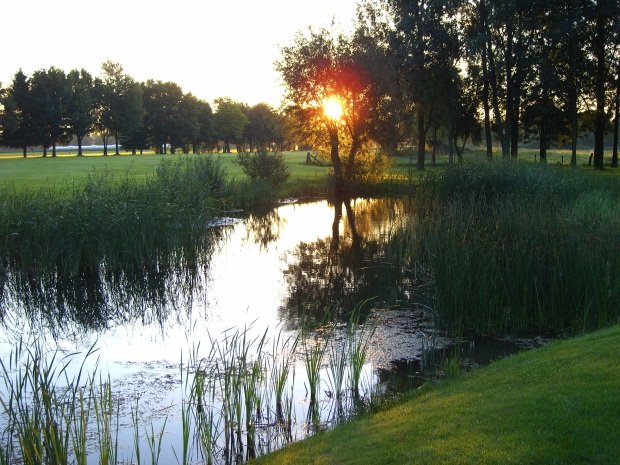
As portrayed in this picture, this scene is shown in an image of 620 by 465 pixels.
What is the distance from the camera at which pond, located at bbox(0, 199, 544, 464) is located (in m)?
6.01

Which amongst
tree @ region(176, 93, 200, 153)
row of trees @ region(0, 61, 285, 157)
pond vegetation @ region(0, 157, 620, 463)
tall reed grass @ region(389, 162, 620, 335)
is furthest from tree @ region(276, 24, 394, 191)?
tree @ region(176, 93, 200, 153)

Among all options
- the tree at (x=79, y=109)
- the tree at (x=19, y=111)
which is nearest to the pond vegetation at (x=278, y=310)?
the tree at (x=19, y=111)

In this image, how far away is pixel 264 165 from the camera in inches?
1191

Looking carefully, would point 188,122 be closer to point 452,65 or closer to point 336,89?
point 452,65

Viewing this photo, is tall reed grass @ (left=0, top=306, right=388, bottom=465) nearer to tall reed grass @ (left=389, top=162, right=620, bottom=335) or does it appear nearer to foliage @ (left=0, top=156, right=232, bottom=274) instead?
tall reed grass @ (left=389, top=162, right=620, bottom=335)

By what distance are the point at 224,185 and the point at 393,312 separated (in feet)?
52.3

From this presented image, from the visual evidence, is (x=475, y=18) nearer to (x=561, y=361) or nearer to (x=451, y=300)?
(x=451, y=300)

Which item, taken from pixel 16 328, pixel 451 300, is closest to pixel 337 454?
pixel 451 300

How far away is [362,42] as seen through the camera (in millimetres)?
30922

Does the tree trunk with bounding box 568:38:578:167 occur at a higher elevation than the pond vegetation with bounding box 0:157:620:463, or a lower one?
higher

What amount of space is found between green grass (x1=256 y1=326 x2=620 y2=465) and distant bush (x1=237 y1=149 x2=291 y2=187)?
25.0 m

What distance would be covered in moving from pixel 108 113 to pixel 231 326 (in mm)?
67860

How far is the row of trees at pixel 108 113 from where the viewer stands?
213 feet

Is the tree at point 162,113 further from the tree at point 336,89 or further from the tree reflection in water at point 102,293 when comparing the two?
the tree reflection in water at point 102,293
